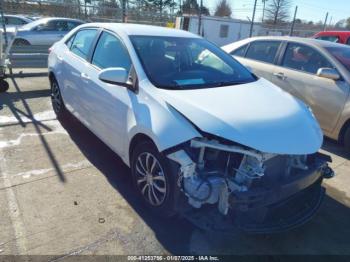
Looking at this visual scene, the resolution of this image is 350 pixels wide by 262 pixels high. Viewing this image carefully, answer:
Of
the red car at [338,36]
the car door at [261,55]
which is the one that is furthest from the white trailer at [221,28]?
the car door at [261,55]

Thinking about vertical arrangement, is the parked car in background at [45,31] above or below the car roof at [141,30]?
below

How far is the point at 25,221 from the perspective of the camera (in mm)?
2973

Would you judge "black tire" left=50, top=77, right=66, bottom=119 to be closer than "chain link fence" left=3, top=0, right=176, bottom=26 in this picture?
Yes

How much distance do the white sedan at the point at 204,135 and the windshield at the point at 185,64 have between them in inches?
0.5

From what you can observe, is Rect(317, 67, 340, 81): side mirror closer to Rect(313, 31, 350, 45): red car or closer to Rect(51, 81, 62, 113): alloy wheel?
Rect(51, 81, 62, 113): alloy wheel

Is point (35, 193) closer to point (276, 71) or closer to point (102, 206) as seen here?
point (102, 206)

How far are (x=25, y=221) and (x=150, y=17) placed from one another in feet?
53.2

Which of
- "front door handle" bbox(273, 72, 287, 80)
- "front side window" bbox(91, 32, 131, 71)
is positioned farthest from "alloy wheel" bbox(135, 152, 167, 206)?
"front door handle" bbox(273, 72, 287, 80)

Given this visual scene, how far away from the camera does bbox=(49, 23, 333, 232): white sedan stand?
2.53 m

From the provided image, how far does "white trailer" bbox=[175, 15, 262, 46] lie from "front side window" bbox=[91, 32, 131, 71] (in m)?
18.1

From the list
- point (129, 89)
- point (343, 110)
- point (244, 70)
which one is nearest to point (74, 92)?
point (129, 89)

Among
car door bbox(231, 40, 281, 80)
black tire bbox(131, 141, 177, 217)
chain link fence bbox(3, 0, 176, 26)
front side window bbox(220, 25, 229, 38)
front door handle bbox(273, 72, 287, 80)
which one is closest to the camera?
black tire bbox(131, 141, 177, 217)

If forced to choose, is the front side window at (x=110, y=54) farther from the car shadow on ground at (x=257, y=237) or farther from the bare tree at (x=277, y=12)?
the bare tree at (x=277, y=12)

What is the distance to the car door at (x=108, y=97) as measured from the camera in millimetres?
3289
